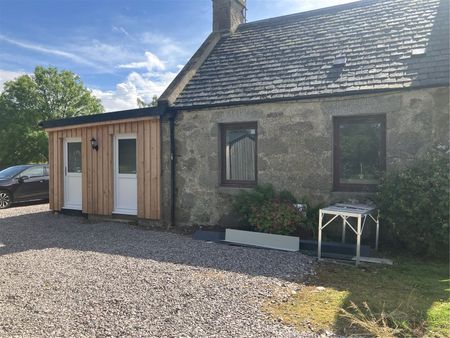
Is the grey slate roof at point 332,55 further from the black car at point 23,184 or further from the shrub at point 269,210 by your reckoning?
the black car at point 23,184

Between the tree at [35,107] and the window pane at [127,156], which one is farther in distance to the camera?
the tree at [35,107]

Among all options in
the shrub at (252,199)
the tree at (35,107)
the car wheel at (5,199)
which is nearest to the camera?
the shrub at (252,199)

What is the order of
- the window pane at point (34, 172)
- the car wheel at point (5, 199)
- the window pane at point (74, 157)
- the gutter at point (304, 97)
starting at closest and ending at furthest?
the gutter at point (304, 97) → the window pane at point (74, 157) → the car wheel at point (5, 199) → the window pane at point (34, 172)

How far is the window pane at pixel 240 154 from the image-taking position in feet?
25.9

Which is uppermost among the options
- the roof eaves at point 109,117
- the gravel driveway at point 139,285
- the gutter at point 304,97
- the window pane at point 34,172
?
the gutter at point 304,97

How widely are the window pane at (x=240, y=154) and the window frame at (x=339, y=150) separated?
1.80 meters

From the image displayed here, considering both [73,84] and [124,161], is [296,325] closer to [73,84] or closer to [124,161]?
[124,161]

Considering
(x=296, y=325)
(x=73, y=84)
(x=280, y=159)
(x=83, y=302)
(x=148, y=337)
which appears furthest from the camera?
(x=73, y=84)

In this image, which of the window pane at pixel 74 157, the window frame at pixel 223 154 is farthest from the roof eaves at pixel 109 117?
the window frame at pixel 223 154

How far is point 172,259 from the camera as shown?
18.5ft

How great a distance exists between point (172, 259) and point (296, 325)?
9.21 ft

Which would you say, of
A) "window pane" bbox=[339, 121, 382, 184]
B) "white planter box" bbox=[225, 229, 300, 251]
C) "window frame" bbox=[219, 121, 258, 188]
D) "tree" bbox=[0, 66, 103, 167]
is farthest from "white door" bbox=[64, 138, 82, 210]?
"tree" bbox=[0, 66, 103, 167]

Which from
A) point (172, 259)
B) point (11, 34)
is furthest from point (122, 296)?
point (11, 34)

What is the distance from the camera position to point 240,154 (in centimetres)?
807
